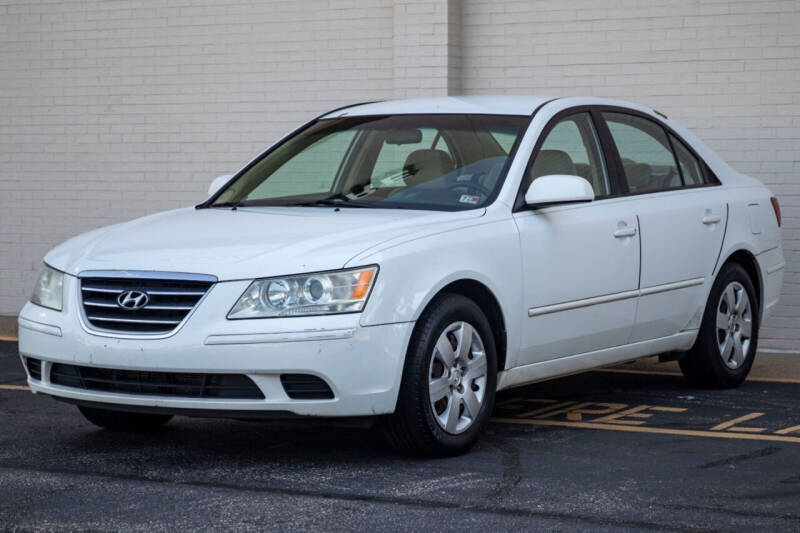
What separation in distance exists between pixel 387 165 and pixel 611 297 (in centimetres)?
129

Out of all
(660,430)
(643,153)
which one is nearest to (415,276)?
(660,430)

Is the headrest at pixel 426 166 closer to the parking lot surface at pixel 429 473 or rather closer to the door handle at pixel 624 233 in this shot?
the door handle at pixel 624 233

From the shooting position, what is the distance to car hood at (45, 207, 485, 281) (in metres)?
5.89

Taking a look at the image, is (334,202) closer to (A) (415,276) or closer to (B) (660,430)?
(A) (415,276)

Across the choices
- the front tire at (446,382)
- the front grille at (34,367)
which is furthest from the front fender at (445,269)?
the front grille at (34,367)

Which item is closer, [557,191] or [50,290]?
[50,290]

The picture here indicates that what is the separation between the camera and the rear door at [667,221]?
299 inches

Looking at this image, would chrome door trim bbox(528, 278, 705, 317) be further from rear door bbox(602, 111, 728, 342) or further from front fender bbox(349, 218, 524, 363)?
front fender bbox(349, 218, 524, 363)

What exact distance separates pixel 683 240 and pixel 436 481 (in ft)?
8.71

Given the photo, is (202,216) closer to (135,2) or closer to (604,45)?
(604,45)

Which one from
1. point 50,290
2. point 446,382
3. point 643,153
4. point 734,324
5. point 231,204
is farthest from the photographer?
point 734,324

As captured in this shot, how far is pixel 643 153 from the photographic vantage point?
7930mm

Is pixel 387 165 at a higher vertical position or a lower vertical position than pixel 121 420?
higher

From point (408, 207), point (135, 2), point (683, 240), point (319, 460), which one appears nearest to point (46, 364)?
point (319, 460)
